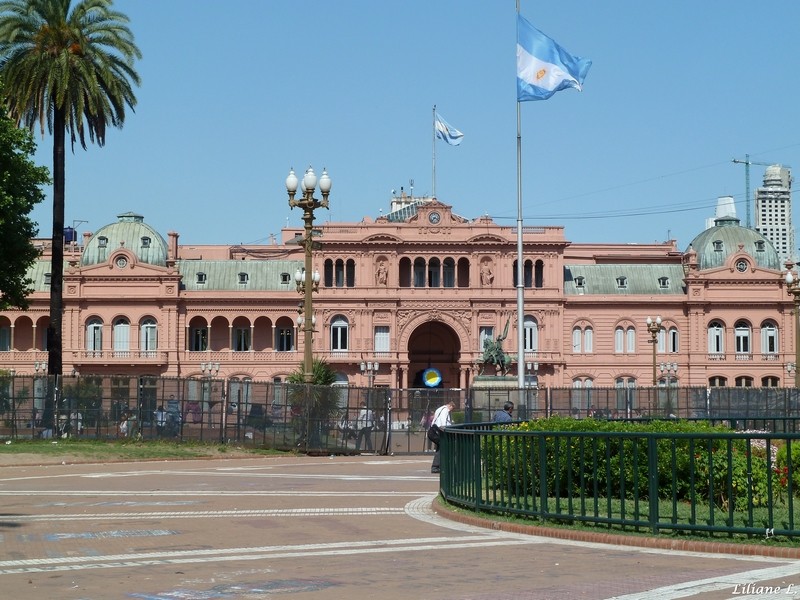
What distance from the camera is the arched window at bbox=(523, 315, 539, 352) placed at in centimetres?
8844

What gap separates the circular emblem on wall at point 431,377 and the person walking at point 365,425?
54.6 metres

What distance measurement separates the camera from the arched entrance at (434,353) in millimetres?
92500

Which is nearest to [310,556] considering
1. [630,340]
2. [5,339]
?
[630,340]

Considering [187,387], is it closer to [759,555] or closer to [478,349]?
[759,555]

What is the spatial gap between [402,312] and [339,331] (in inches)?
179

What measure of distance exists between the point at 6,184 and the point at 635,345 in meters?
56.8

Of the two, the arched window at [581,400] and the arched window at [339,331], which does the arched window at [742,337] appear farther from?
the arched window at [581,400]

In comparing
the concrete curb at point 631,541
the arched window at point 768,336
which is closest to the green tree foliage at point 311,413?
the concrete curb at point 631,541

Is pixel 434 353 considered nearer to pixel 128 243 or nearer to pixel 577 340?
pixel 577 340

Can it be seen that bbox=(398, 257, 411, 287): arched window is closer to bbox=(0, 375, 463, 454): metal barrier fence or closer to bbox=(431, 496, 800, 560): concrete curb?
bbox=(0, 375, 463, 454): metal barrier fence

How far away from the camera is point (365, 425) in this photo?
37.3 meters

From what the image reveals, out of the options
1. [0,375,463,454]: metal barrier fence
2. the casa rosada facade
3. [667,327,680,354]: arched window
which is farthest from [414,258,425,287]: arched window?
[0,375,463,454]: metal barrier fence

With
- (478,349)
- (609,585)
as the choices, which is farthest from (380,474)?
(478,349)

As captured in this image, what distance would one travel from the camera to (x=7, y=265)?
44781 mm
